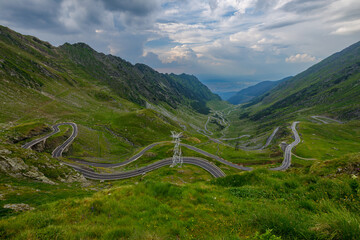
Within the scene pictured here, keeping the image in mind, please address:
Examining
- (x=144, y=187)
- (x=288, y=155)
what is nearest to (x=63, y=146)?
(x=144, y=187)

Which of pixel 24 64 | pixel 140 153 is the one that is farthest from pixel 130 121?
pixel 24 64

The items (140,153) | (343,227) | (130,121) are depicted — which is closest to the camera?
(343,227)

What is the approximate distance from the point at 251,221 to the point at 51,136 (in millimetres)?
103939

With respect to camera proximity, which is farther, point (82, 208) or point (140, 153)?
point (140, 153)

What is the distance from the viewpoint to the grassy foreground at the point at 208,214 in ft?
19.7

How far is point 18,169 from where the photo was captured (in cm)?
3338

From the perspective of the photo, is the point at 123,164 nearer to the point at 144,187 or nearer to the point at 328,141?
the point at 144,187

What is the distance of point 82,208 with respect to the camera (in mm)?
10969

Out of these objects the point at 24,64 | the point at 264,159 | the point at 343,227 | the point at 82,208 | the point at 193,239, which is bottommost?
the point at 264,159

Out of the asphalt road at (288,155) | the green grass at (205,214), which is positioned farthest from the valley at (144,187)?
the asphalt road at (288,155)

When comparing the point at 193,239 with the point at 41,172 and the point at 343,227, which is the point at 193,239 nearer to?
the point at 343,227

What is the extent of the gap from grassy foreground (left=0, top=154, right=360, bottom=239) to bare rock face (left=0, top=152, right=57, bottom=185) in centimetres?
3234

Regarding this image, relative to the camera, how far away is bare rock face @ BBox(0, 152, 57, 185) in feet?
104

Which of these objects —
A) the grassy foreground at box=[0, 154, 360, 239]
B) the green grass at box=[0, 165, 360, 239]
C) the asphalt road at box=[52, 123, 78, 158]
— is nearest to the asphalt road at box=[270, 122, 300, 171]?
the grassy foreground at box=[0, 154, 360, 239]
